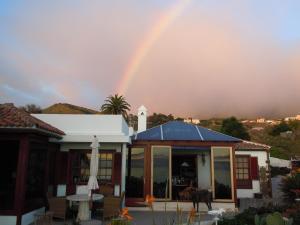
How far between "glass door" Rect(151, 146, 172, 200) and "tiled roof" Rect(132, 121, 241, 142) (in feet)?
2.01

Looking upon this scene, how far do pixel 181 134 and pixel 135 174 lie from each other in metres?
3.08

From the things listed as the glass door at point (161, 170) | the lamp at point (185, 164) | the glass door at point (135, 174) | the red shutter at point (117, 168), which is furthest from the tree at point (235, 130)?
the red shutter at point (117, 168)

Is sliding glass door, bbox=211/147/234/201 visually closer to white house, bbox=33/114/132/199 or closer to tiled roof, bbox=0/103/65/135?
white house, bbox=33/114/132/199

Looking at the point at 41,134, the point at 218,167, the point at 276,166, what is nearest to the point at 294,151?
the point at 276,166

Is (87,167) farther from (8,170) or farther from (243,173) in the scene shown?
(243,173)

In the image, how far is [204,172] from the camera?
19.0 metres

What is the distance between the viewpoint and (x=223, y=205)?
16547 mm

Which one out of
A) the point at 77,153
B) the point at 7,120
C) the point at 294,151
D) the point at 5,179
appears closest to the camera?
the point at 7,120

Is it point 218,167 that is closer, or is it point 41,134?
point 41,134

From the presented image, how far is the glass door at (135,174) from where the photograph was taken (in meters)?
16.9

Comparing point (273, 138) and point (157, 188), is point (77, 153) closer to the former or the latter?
point (157, 188)

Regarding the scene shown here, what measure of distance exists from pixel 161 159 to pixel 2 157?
7231mm

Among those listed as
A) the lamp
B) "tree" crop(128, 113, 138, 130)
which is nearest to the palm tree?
"tree" crop(128, 113, 138, 130)

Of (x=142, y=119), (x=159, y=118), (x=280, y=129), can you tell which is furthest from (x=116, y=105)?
(x=280, y=129)
